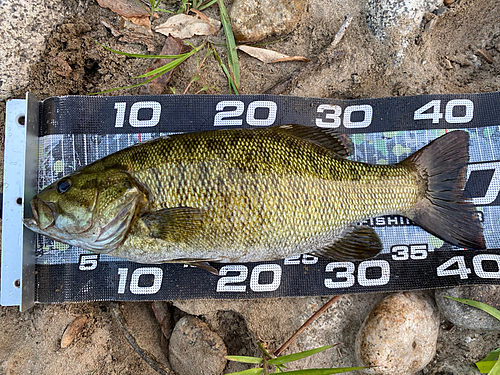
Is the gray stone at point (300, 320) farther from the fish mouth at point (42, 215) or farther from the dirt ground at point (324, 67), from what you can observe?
the fish mouth at point (42, 215)

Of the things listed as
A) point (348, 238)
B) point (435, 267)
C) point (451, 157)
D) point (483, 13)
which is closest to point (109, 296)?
point (348, 238)

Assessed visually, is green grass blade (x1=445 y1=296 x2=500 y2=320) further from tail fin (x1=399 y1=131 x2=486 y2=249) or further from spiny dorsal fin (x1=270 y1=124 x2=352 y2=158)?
spiny dorsal fin (x1=270 y1=124 x2=352 y2=158)

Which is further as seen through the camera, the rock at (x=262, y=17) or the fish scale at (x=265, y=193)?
the rock at (x=262, y=17)

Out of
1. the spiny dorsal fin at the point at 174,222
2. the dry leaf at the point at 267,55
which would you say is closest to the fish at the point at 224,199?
the spiny dorsal fin at the point at 174,222

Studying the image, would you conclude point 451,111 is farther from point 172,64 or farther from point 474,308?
point 172,64

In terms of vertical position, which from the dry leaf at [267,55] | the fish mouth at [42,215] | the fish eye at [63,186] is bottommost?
the fish mouth at [42,215]

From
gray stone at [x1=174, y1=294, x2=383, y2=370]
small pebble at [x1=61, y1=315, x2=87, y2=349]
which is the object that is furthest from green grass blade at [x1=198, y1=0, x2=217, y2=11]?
small pebble at [x1=61, y1=315, x2=87, y2=349]
